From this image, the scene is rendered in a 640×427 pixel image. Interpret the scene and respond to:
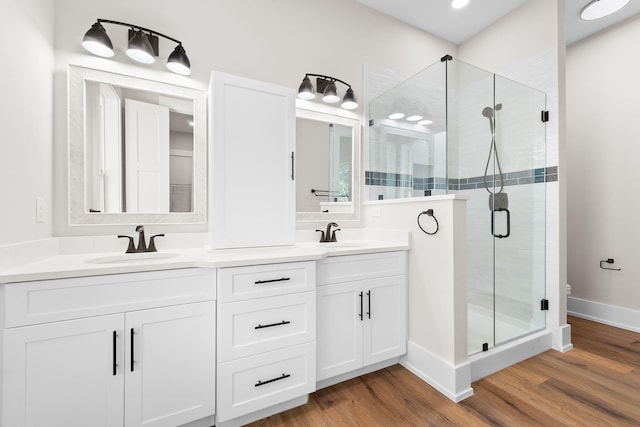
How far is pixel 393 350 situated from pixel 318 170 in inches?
57.5

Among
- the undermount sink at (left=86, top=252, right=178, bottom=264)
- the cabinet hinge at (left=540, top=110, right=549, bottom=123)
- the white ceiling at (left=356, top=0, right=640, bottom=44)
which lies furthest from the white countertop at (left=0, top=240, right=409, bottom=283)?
the white ceiling at (left=356, top=0, right=640, bottom=44)

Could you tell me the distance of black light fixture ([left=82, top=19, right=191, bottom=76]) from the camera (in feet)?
5.06

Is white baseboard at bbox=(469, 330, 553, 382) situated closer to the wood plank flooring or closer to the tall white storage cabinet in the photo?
the wood plank flooring

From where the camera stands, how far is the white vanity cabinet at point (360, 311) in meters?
1.71

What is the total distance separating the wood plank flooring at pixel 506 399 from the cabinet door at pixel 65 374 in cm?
78

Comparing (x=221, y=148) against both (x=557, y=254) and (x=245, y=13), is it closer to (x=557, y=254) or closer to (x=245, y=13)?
(x=245, y=13)

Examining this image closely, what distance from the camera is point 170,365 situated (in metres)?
1.28

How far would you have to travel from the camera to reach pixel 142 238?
1.66m

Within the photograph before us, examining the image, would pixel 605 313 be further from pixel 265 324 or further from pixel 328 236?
pixel 265 324

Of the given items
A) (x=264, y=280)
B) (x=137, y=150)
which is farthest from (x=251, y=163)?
(x=264, y=280)

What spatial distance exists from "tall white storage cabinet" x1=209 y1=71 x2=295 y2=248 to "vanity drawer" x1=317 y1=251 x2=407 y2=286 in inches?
16.1

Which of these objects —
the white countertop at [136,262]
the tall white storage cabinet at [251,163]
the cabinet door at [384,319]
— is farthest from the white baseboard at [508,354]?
the tall white storage cabinet at [251,163]

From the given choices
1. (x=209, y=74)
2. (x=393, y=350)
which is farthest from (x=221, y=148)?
(x=393, y=350)

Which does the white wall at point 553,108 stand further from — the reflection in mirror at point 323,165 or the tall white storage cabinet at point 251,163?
the tall white storage cabinet at point 251,163
